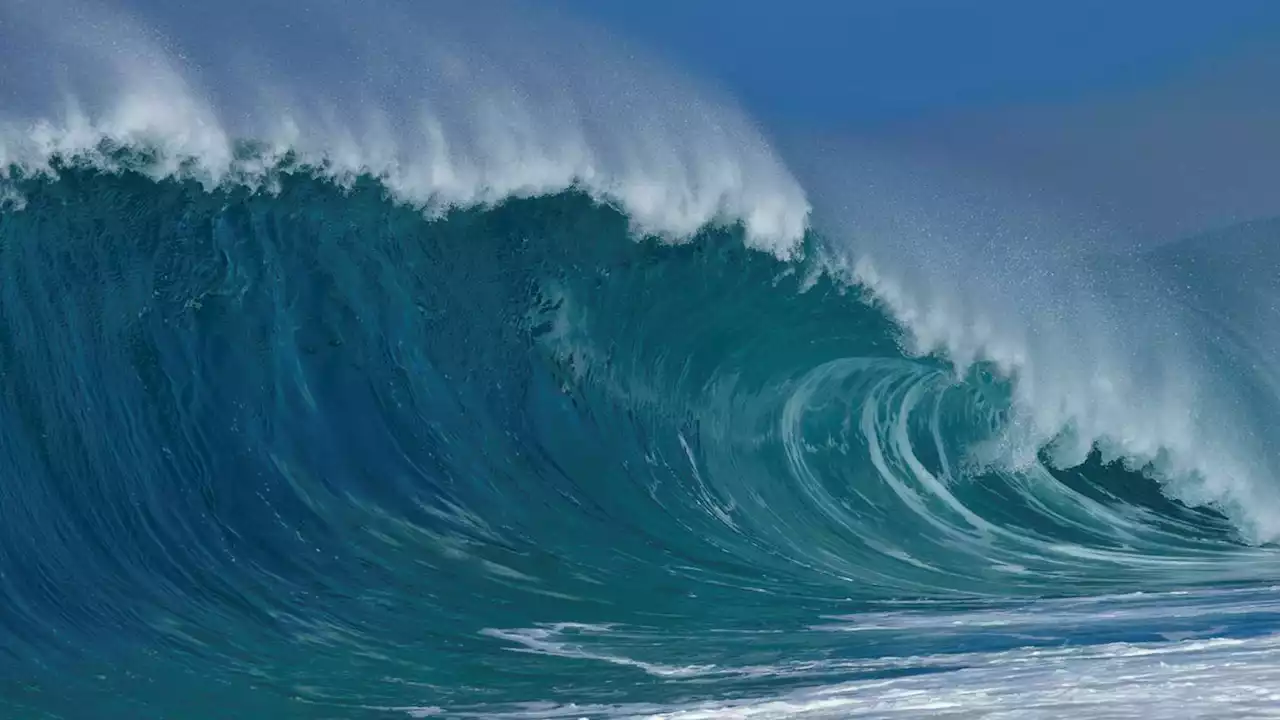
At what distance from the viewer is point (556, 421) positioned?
8500 mm

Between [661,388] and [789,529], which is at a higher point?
[661,388]

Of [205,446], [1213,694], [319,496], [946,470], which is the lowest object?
[1213,694]

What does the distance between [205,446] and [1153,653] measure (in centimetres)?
544

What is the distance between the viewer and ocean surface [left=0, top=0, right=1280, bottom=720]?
5621 mm

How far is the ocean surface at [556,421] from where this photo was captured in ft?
18.4

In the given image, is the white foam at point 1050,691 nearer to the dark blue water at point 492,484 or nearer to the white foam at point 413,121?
the dark blue water at point 492,484

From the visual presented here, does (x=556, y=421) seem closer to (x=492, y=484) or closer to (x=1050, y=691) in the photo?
(x=492, y=484)

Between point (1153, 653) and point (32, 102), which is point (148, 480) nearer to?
point (32, 102)

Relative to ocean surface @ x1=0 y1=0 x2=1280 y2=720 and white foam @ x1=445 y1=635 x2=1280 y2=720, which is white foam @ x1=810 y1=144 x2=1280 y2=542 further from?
white foam @ x1=445 y1=635 x2=1280 y2=720

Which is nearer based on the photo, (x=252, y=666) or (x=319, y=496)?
(x=252, y=666)

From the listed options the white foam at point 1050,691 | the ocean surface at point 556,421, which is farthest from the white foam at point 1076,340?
the white foam at point 1050,691

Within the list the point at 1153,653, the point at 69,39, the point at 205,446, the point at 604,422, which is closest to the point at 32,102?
the point at 69,39

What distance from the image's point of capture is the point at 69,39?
9242 mm

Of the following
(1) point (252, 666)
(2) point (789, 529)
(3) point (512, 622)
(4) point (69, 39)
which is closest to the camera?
(1) point (252, 666)
